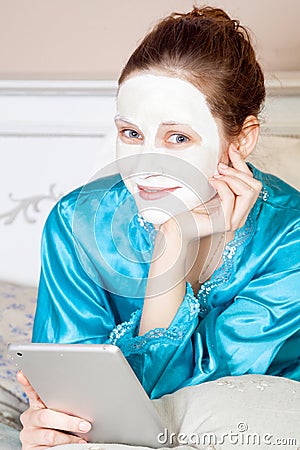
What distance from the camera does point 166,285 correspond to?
1410 mm

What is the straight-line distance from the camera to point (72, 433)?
117 cm

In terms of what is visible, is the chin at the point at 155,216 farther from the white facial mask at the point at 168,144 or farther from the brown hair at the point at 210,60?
the brown hair at the point at 210,60

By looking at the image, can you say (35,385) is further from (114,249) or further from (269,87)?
(269,87)

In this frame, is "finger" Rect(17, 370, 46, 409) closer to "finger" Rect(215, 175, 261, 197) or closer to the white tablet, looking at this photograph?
the white tablet

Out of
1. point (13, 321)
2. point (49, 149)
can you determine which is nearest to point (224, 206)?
point (13, 321)

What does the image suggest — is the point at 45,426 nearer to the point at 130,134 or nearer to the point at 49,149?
the point at 130,134

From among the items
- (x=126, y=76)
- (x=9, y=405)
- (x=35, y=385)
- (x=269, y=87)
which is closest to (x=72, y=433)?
(x=35, y=385)

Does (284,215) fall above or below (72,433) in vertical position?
above

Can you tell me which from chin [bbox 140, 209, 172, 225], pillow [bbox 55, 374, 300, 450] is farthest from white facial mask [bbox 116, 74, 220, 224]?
pillow [bbox 55, 374, 300, 450]

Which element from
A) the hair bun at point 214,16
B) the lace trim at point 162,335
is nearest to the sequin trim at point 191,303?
the lace trim at point 162,335

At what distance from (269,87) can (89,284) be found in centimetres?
73

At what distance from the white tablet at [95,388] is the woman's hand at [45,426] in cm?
1

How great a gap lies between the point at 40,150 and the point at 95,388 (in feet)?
3.59

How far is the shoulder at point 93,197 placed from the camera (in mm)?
1495
